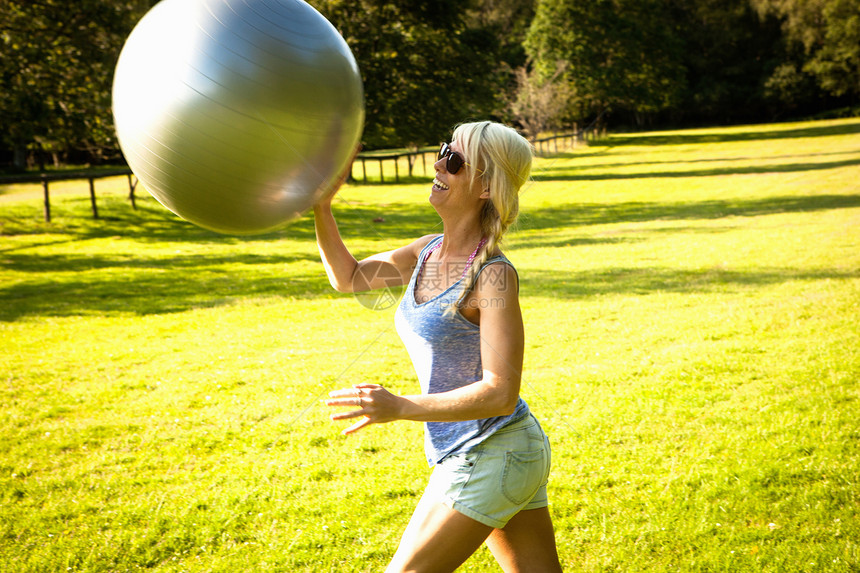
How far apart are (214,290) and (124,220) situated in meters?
8.27

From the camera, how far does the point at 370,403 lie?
6.52 feet

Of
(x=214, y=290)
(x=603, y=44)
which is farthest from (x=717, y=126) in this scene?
(x=214, y=290)

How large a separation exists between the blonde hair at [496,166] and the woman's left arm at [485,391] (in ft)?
0.43

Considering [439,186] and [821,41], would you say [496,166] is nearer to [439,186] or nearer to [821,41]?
[439,186]

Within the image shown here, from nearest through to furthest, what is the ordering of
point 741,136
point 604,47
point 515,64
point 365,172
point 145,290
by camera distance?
point 145,290 < point 365,172 < point 604,47 < point 741,136 < point 515,64

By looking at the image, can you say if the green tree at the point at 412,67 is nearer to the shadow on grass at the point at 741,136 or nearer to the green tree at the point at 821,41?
the shadow on grass at the point at 741,136

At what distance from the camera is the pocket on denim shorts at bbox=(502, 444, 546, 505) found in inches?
88.2

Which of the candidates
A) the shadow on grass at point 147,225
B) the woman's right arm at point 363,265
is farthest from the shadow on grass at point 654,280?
the woman's right arm at point 363,265

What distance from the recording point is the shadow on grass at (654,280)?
30.1ft

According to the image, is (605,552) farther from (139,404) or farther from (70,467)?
(139,404)

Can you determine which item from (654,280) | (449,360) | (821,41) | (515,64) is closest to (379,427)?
(449,360)

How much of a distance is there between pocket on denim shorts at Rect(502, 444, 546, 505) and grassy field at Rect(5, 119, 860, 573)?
1.02m

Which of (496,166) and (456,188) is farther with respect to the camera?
(456,188)

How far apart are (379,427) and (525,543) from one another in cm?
296
